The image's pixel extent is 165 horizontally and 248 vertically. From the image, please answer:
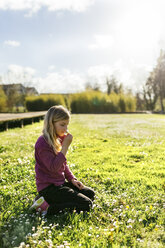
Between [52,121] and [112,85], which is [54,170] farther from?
[112,85]

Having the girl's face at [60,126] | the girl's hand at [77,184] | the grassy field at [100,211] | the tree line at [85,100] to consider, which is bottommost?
the grassy field at [100,211]

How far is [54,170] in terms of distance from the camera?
10.6 feet

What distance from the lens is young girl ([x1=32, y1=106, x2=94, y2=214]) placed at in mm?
3266

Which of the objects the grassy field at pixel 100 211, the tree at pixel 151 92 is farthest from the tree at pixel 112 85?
the grassy field at pixel 100 211

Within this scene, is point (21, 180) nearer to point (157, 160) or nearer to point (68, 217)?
point (68, 217)

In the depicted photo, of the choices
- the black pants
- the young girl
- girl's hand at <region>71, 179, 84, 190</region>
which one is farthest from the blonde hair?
girl's hand at <region>71, 179, 84, 190</region>

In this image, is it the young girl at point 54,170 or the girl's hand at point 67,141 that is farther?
the girl's hand at point 67,141

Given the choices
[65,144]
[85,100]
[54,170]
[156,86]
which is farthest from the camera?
[156,86]

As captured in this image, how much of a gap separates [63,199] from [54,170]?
1.58ft

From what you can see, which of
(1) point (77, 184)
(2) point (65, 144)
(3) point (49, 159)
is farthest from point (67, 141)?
(1) point (77, 184)

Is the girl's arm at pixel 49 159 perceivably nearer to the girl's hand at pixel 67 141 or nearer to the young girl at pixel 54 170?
the young girl at pixel 54 170

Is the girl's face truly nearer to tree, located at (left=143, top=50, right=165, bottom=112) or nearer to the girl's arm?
the girl's arm

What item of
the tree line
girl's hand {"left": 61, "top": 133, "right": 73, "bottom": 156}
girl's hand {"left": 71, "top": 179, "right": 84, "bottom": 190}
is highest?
the tree line

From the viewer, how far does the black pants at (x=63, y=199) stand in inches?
129
